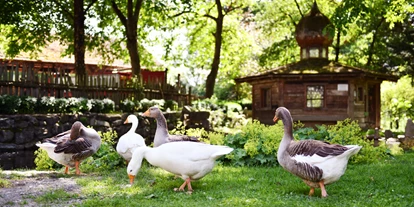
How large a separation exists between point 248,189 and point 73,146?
4.11 m

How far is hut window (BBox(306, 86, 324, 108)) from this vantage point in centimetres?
2511

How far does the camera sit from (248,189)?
863cm

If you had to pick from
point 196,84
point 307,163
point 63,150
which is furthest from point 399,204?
point 196,84

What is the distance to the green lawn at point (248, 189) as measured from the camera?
7.45 m

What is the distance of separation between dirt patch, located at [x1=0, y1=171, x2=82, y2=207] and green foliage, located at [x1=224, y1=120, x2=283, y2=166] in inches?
165

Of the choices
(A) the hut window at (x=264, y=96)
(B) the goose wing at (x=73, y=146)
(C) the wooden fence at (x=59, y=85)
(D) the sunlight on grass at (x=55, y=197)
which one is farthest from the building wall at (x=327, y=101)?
(D) the sunlight on grass at (x=55, y=197)

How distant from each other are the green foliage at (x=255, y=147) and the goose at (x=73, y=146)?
345 cm

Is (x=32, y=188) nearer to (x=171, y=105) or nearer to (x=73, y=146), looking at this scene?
(x=73, y=146)

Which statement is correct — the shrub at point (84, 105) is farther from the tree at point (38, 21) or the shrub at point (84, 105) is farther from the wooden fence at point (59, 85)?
the tree at point (38, 21)

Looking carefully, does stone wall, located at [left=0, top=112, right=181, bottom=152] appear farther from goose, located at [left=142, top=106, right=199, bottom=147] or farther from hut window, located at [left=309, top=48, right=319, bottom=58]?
hut window, located at [left=309, top=48, right=319, bottom=58]

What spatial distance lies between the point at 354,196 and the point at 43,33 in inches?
968

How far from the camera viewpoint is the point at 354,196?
805cm

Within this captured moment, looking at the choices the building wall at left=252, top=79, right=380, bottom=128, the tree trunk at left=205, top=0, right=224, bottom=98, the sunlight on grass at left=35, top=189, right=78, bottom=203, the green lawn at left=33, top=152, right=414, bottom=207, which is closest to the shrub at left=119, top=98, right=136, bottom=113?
the building wall at left=252, top=79, right=380, bottom=128

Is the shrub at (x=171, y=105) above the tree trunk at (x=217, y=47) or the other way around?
the other way around
